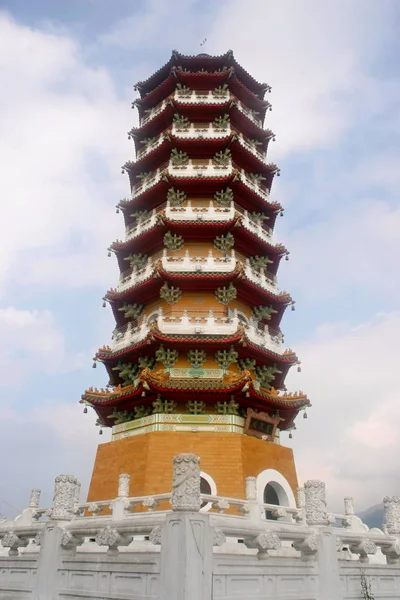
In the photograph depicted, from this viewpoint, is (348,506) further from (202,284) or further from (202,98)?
(202,98)

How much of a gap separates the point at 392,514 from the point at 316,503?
325cm

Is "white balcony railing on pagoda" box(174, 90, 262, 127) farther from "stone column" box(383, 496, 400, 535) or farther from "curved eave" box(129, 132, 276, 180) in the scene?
"stone column" box(383, 496, 400, 535)

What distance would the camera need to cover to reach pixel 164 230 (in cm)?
1933

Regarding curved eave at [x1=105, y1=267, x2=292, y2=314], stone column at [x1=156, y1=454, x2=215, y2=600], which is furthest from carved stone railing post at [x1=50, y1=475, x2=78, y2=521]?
curved eave at [x1=105, y1=267, x2=292, y2=314]

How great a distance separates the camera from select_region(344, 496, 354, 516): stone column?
12.9 m

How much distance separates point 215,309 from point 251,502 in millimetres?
9150

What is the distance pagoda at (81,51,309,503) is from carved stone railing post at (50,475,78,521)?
15.6 feet

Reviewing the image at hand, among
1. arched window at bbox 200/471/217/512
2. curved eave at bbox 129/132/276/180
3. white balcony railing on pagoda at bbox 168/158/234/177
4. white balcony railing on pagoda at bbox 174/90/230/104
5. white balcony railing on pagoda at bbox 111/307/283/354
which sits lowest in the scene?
arched window at bbox 200/471/217/512

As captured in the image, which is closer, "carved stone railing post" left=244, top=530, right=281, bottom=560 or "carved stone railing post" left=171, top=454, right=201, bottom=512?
"carved stone railing post" left=171, top=454, right=201, bottom=512

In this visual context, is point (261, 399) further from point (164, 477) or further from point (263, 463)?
point (164, 477)

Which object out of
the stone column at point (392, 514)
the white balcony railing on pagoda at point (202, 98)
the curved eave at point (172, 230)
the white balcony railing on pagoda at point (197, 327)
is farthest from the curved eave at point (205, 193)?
the stone column at point (392, 514)

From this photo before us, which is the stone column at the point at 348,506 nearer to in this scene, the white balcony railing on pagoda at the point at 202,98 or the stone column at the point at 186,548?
the stone column at the point at 186,548

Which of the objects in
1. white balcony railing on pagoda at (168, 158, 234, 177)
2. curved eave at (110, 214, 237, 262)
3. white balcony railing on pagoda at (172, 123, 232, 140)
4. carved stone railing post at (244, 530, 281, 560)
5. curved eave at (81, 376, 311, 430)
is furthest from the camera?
white balcony railing on pagoda at (172, 123, 232, 140)

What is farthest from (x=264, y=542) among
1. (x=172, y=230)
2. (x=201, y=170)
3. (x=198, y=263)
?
(x=201, y=170)
